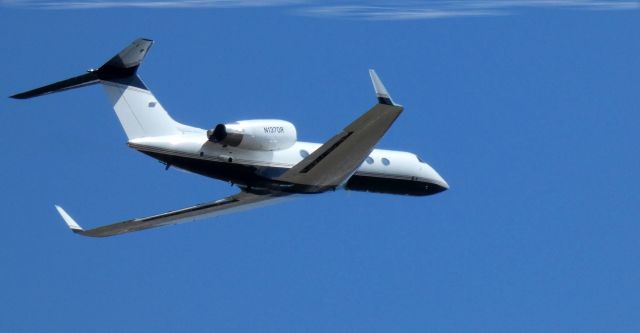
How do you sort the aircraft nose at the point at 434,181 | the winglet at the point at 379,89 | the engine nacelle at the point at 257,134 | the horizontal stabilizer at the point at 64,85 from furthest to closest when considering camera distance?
the aircraft nose at the point at 434,181, the horizontal stabilizer at the point at 64,85, the engine nacelle at the point at 257,134, the winglet at the point at 379,89

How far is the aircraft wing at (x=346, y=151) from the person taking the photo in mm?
69562

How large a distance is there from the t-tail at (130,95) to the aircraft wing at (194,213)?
3.55 meters

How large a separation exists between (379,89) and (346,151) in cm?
511

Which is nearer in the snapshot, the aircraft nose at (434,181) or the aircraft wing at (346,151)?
the aircraft wing at (346,151)

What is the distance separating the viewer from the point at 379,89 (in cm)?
6862

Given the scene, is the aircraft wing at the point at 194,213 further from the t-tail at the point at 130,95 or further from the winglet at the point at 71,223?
the t-tail at the point at 130,95

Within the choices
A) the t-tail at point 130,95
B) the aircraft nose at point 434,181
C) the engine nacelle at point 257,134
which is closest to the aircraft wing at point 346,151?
the engine nacelle at point 257,134

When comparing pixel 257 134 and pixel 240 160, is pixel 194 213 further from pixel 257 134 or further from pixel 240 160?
pixel 257 134

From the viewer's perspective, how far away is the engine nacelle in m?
72.8

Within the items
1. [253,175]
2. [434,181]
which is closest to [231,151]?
[253,175]

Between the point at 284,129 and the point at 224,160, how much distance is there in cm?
220

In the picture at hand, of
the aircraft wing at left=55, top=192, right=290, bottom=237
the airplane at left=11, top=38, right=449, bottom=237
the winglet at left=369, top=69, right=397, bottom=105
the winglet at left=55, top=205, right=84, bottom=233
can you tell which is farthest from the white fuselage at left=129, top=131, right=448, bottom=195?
the winglet at left=369, top=69, right=397, bottom=105

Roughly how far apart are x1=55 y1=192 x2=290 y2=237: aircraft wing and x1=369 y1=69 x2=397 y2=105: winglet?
871 centimetres

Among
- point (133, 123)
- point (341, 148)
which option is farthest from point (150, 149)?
point (341, 148)
